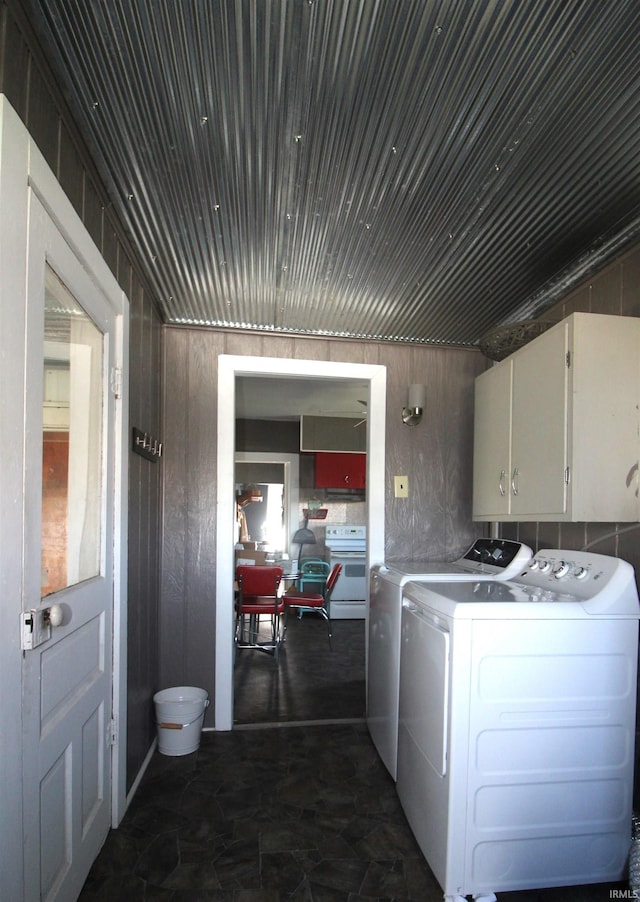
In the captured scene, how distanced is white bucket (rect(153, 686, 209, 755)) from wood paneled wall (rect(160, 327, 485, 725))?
0.24 metres

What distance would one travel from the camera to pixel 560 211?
194 centimetres

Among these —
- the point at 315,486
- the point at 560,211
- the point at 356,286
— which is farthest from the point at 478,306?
the point at 315,486

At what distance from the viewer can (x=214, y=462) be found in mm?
3113

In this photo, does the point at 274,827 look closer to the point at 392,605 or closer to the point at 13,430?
the point at 392,605

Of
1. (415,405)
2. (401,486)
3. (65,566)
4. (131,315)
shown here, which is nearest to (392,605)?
(401,486)

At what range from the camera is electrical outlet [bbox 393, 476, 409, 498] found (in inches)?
129

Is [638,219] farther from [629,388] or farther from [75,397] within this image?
[75,397]

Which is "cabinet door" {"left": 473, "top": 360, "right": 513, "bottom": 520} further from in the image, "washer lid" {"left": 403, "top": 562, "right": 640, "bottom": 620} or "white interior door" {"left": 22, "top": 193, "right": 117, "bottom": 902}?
"white interior door" {"left": 22, "top": 193, "right": 117, "bottom": 902}

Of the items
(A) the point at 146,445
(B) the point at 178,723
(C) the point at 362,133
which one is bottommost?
(B) the point at 178,723

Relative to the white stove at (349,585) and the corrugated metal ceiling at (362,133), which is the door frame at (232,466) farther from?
the white stove at (349,585)

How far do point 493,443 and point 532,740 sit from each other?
Answer: 1435mm

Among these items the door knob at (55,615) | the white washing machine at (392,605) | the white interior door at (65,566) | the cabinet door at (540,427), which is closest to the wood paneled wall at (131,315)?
the white interior door at (65,566)

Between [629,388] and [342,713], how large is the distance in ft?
8.33

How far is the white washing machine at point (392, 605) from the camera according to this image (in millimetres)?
2498
